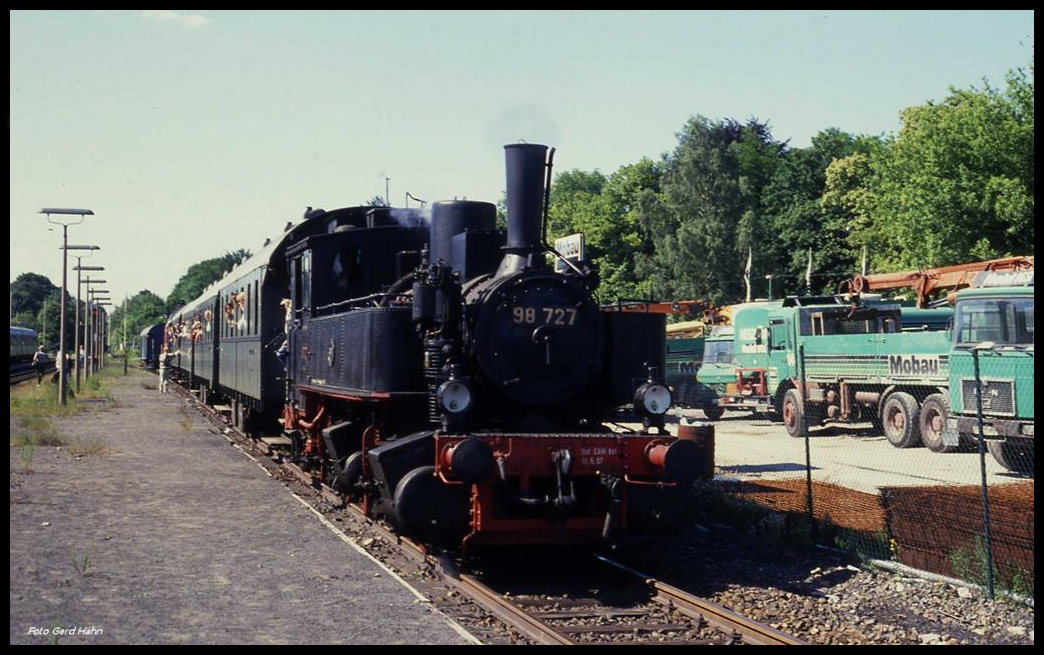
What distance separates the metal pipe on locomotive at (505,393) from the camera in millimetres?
7945

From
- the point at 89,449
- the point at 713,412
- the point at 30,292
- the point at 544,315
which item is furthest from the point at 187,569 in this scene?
the point at 30,292

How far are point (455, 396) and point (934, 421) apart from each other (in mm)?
12640

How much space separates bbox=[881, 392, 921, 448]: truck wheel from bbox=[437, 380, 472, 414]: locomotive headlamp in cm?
1278

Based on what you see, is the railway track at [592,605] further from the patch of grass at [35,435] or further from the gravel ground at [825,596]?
the patch of grass at [35,435]

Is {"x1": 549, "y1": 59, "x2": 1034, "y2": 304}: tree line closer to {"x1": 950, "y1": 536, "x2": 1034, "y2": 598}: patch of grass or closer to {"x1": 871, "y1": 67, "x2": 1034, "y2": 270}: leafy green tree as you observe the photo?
{"x1": 871, "y1": 67, "x2": 1034, "y2": 270}: leafy green tree

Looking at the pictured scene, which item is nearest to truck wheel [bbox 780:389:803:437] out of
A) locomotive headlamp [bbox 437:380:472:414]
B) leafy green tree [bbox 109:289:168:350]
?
locomotive headlamp [bbox 437:380:472:414]

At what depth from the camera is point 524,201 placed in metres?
8.84

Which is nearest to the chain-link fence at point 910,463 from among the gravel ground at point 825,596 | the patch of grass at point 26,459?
the gravel ground at point 825,596

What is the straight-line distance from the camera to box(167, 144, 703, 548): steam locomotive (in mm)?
7953

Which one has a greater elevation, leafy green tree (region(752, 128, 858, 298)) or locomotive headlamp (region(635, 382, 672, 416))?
leafy green tree (region(752, 128, 858, 298))

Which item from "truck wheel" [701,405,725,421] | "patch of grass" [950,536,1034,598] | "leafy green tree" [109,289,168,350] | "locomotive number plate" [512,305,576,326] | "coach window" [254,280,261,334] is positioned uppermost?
"leafy green tree" [109,289,168,350]

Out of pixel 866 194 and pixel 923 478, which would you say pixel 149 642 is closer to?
pixel 923 478

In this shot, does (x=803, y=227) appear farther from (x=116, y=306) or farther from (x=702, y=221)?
(x=116, y=306)

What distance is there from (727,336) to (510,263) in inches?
755
